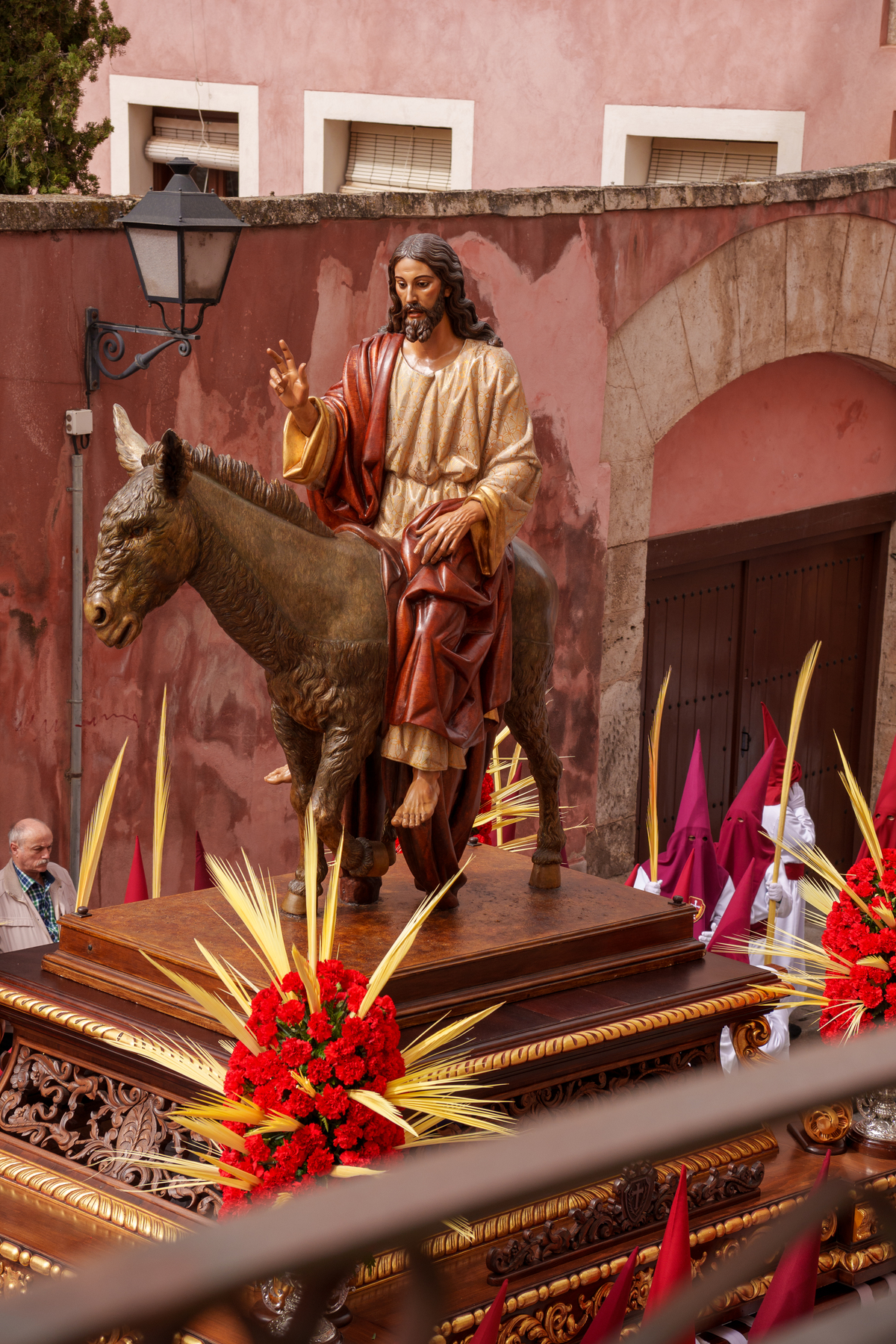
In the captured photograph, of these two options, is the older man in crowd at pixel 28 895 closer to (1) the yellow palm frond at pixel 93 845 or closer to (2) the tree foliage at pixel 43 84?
(1) the yellow palm frond at pixel 93 845

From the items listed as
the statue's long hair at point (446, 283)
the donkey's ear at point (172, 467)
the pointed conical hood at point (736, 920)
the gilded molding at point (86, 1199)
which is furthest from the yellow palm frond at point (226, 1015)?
the pointed conical hood at point (736, 920)

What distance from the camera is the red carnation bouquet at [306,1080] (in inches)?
147

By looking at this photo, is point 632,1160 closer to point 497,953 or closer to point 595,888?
point 497,953

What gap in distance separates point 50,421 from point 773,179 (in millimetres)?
4359

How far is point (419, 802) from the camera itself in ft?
14.2

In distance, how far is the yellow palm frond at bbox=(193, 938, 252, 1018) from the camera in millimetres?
3928

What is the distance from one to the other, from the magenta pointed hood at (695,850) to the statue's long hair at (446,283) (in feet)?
8.04

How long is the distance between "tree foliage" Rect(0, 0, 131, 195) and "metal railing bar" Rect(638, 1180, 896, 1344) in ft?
21.3

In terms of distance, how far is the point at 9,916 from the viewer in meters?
5.50

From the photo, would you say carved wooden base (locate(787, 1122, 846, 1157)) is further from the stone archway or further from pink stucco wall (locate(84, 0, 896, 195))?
pink stucco wall (locate(84, 0, 896, 195))

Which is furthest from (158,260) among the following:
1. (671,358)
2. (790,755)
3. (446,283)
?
(671,358)

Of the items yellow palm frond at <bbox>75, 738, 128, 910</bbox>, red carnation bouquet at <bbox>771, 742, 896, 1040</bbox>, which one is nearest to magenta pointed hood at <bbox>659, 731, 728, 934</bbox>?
red carnation bouquet at <bbox>771, 742, 896, 1040</bbox>

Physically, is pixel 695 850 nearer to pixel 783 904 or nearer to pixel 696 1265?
pixel 783 904

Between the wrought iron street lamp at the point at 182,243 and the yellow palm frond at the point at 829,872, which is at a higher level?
the wrought iron street lamp at the point at 182,243
